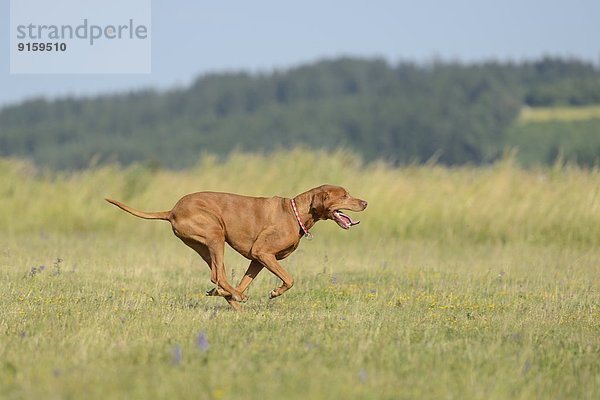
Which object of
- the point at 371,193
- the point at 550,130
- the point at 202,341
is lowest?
the point at 550,130

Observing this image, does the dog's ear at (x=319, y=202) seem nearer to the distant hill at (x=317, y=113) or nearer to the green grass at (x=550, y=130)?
the distant hill at (x=317, y=113)

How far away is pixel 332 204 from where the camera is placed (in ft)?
33.8

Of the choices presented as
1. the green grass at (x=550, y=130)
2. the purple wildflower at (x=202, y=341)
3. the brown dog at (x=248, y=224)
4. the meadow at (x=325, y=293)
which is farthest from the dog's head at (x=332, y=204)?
the green grass at (x=550, y=130)

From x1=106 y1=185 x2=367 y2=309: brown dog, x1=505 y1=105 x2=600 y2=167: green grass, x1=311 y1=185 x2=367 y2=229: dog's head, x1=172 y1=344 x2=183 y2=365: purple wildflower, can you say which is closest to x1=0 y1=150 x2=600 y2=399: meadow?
x1=172 y1=344 x2=183 y2=365: purple wildflower

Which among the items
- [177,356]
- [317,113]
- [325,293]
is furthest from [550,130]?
[177,356]

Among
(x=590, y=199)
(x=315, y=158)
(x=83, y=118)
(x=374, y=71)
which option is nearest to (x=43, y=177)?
(x=315, y=158)

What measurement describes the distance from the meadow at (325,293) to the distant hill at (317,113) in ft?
160

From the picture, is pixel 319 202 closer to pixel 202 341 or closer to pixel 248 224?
pixel 248 224

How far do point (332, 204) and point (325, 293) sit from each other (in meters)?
1.22

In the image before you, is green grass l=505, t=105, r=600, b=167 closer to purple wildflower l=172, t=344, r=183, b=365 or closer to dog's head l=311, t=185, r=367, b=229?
dog's head l=311, t=185, r=367, b=229

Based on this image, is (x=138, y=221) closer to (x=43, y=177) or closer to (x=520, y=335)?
(x=43, y=177)

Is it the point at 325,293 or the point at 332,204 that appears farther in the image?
the point at 325,293

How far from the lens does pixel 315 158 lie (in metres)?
23.3

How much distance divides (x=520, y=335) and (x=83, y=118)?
A: 423 ft
